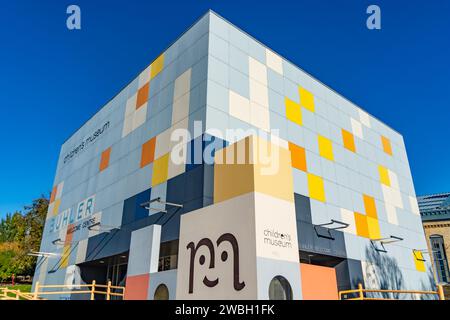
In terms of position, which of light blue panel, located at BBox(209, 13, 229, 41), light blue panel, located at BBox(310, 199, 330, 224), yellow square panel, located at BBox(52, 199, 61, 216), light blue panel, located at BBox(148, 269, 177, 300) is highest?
light blue panel, located at BBox(209, 13, 229, 41)

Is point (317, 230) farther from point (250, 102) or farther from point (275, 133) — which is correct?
point (250, 102)

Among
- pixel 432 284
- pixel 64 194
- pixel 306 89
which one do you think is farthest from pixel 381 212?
pixel 64 194

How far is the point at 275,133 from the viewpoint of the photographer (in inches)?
794

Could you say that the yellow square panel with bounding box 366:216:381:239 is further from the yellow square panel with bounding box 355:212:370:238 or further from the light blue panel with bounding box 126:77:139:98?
the light blue panel with bounding box 126:77:139:98

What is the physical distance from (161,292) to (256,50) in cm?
1492

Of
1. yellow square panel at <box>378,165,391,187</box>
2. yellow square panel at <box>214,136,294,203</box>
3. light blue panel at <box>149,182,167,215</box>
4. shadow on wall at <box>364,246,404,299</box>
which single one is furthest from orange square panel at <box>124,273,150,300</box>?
yellow square panel at <box>378,165,391,187</box>

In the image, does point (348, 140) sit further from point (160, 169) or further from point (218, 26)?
point (160, 169)

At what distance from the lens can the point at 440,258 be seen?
34.3 meters

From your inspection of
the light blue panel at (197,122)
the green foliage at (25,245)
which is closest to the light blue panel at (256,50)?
the light blue panel at (197,122)

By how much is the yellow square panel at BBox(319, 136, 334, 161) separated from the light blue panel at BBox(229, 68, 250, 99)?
6684 millimetres

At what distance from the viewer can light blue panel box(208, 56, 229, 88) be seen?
59.5 feet

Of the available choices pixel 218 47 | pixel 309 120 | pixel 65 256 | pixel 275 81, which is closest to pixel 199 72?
pixel 218 47

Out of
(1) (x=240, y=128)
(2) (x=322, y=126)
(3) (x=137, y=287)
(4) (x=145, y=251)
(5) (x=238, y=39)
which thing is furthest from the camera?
(2) (x=322, y=126)

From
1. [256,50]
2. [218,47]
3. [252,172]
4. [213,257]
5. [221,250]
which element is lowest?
[213,257]
